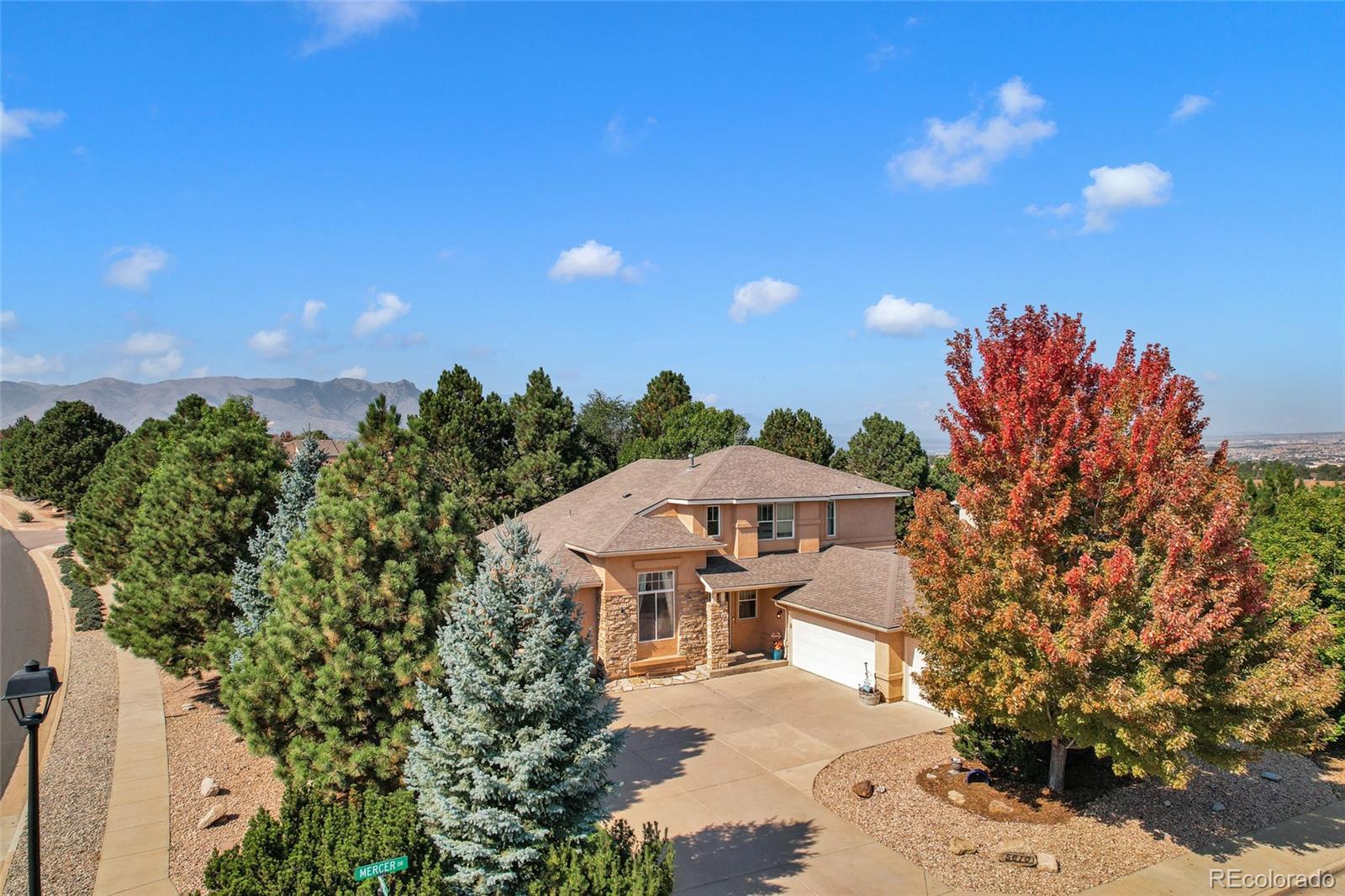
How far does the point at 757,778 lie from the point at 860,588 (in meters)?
7.73

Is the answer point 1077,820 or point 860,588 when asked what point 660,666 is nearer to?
point 860,588

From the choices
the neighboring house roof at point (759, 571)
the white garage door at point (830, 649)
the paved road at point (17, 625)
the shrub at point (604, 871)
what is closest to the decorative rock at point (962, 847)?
the shrub at point (604, 871)

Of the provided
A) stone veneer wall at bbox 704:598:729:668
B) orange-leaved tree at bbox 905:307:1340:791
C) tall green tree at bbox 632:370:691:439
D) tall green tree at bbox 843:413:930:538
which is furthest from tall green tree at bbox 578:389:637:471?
orange-leaved tree at bbox 905:307:1340:791

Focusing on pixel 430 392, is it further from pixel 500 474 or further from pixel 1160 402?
pixel 1160 402

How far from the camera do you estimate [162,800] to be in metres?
13.6

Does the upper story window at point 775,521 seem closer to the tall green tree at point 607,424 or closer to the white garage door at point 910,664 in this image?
the white garage door at point 910,664

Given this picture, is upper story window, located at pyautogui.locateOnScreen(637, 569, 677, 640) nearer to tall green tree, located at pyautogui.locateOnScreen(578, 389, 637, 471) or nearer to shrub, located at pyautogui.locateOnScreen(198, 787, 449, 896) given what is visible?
shrub, located at pyautogui.locateOnScreen(198, 787, 449, 896)

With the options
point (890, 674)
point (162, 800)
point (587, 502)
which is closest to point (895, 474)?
point (587, 502)

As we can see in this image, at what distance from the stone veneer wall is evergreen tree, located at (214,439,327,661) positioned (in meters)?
11.0

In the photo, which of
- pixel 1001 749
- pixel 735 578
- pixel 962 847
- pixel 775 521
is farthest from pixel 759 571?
pixel 962 847

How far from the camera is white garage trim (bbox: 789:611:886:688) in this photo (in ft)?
64.3

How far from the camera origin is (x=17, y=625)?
2766 centimetres

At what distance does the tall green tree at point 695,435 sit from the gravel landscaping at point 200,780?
24.8 meters

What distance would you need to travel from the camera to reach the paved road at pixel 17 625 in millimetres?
17266
